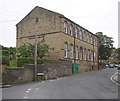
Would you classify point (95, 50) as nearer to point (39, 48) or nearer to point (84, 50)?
point (84, 50)

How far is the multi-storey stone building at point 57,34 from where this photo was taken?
47188 millimetres

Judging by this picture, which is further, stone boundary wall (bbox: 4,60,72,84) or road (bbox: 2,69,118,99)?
stone boundary wall (bbox: 4,60,72,84)

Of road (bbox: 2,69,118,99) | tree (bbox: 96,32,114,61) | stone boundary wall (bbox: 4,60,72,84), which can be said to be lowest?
road (bbox: 2,69,118,99)

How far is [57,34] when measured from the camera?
47188mm

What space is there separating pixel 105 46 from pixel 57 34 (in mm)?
41658

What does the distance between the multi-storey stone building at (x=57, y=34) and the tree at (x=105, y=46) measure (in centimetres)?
2267

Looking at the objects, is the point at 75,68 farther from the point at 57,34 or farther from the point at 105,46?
the point at 105,46

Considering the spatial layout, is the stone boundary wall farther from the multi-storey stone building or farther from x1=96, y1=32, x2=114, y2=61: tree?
x1=96, y1=32, x2=114, y2=61: tree

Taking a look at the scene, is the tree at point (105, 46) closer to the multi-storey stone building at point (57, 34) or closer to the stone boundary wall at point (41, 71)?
the multi-storey stone building at point (57, 34)

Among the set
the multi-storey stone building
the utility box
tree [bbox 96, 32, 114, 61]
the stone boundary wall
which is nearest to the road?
the stone boundary wall

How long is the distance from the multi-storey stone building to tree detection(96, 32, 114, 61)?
893 inches

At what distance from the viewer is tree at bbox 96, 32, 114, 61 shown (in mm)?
82662

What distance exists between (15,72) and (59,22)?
19.5 m

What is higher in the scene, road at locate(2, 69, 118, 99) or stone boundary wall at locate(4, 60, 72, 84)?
stone boundary wall at locate(4, 60, 72, 84)
